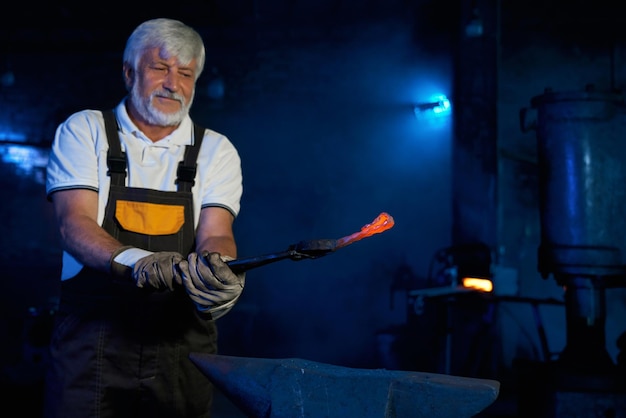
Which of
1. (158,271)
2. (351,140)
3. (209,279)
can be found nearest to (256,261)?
(209,279)

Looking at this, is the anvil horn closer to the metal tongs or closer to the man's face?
the metal tongs

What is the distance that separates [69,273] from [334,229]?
6.01 m

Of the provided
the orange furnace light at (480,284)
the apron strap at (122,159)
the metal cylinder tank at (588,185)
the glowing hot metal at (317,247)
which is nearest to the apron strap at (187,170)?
the apron strap at (122,159)

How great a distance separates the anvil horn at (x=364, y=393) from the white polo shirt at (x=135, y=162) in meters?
1.05

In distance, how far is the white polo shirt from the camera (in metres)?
2.33

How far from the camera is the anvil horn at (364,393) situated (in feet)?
5.06

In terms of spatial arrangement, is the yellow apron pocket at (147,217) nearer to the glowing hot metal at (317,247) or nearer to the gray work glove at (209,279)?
the gray work glove at (209,279)

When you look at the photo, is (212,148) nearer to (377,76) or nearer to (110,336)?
(110,336)

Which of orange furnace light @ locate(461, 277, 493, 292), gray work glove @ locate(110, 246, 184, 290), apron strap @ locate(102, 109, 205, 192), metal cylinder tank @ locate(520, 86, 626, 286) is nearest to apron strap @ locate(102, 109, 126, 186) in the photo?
apron strap @ locate(102, 109, 205, 192)

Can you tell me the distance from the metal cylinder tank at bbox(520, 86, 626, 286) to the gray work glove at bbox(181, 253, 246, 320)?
3.24 m

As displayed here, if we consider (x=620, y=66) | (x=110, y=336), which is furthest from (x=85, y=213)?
(x=620, y=66)

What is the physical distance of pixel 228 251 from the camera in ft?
7.89

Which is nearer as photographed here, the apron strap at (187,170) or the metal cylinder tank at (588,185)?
the apron strap at (187,170)

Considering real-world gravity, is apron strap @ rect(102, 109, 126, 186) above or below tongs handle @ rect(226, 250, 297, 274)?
above
